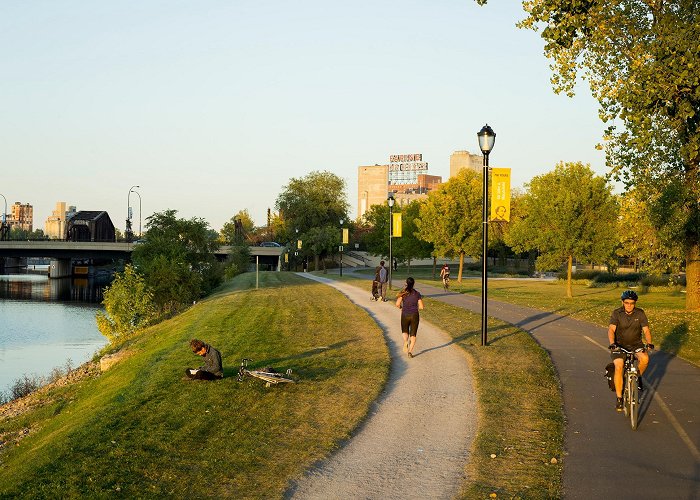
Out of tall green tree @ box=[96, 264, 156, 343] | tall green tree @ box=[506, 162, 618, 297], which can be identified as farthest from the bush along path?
tall green tree @ box=[506, 162, 618, 297]

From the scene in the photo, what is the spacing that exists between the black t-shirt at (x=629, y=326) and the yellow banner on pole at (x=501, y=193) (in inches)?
326

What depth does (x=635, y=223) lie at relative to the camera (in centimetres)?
2856

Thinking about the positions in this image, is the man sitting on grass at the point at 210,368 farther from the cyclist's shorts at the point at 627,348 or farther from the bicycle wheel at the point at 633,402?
the bicycle wheel at the point at 633,402

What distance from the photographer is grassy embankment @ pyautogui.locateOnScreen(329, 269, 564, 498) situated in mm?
8141

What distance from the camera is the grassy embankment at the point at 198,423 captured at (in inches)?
330

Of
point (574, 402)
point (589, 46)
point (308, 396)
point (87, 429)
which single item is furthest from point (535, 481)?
point (589, 46)

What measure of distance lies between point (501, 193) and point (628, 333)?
8.84 m

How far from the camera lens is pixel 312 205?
100562 millimetres

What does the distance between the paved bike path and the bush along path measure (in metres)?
1.46

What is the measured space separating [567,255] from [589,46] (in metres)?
21.3

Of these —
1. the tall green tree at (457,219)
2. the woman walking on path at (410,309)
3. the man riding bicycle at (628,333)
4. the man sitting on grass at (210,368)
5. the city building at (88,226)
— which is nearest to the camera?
the man riding bicycle at (628,333)

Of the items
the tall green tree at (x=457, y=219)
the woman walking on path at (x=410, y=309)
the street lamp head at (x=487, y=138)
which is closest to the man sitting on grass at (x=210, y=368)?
the woman walking on path at (x=410, y=309)

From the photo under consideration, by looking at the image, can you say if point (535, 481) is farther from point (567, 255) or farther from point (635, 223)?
point (567, 255)

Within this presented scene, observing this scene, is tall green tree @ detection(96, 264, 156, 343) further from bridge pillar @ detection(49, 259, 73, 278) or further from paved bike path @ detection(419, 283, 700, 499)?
bridge pillar @ detection(49, 259, 73, 278)
